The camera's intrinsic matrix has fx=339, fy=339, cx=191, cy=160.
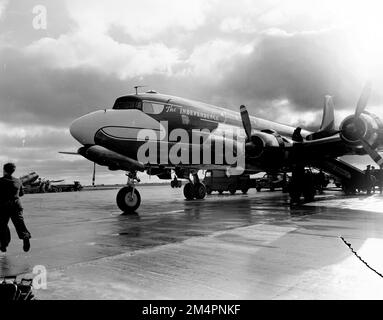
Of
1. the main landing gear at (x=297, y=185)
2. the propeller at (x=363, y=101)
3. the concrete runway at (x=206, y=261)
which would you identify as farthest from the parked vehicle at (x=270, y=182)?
the concrete runway at (x=206, y=261)

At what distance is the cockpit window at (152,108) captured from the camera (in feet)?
49.6

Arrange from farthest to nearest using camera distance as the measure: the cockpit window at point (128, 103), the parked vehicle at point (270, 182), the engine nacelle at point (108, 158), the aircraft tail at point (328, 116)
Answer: the parked vehicle at point (270, 182), the aircraft tail at point (328, 116), the cockpit window at point (128, 103), the engine nacelle at point (108, 158)

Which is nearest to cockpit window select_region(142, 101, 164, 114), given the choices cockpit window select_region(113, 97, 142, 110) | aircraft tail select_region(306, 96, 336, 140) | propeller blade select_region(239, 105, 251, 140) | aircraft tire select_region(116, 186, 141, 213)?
cockpit window select_region(113, 97, 142, 110)

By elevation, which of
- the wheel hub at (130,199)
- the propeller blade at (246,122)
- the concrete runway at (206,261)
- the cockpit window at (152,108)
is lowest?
the concrete runway at (206,261)

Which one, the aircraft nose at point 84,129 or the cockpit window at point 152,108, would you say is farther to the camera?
the cockpit window at point 152,108

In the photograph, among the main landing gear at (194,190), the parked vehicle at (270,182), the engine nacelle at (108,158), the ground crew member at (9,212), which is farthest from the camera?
the parked vehicle at (270,182)

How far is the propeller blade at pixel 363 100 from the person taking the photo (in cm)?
1447

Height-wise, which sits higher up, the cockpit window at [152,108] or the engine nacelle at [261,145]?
the cockpit window at [152,108]

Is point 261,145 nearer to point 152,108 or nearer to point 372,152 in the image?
point 372,152

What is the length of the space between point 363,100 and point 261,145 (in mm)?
4730

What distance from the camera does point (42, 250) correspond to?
706 cm

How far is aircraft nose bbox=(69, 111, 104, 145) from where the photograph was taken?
12922 millimetres

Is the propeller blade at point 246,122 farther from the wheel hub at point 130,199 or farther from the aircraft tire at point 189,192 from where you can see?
the aircraft tire at point 189,192

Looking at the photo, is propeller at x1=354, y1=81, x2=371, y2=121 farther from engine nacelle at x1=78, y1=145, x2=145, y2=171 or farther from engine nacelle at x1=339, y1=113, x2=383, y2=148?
engine nacelle at x1=78, y1=145, x2=145, y2=171
